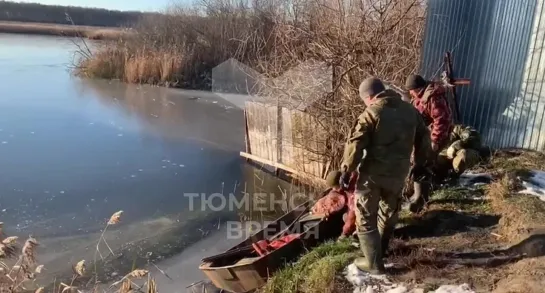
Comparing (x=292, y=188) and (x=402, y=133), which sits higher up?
(x=402, y=133)

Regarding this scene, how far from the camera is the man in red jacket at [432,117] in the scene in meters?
5.59

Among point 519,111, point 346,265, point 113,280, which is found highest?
point 519,111

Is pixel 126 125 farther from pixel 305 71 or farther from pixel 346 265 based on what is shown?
pixel 346 265

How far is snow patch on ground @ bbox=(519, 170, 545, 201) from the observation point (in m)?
5.43

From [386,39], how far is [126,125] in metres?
7.76

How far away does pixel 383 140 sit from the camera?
4062 mm

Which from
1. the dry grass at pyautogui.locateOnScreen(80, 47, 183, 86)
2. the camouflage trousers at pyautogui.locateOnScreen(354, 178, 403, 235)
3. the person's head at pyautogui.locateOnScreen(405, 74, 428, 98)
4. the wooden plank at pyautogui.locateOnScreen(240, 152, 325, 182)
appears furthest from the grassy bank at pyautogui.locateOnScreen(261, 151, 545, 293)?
the dry grass at pyautogui.locateOnScreen(80, 47, 183, 86)

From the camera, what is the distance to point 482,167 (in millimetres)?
6641

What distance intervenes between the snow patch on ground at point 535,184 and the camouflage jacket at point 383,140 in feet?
6.76

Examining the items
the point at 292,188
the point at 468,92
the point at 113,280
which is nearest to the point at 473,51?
the point at 468,92

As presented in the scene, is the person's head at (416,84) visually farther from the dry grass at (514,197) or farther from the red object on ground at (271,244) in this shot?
the red object on ground at (271,244)

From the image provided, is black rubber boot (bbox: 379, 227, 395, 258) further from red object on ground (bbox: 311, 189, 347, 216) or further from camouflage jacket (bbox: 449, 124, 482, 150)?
camouflage jacket (bbox: 449, 124, 482, 150)

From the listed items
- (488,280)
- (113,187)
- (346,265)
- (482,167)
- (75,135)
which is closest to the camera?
(488,280)

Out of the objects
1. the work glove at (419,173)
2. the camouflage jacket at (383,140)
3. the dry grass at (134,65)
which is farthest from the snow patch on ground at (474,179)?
the dry grass at (134,65)
